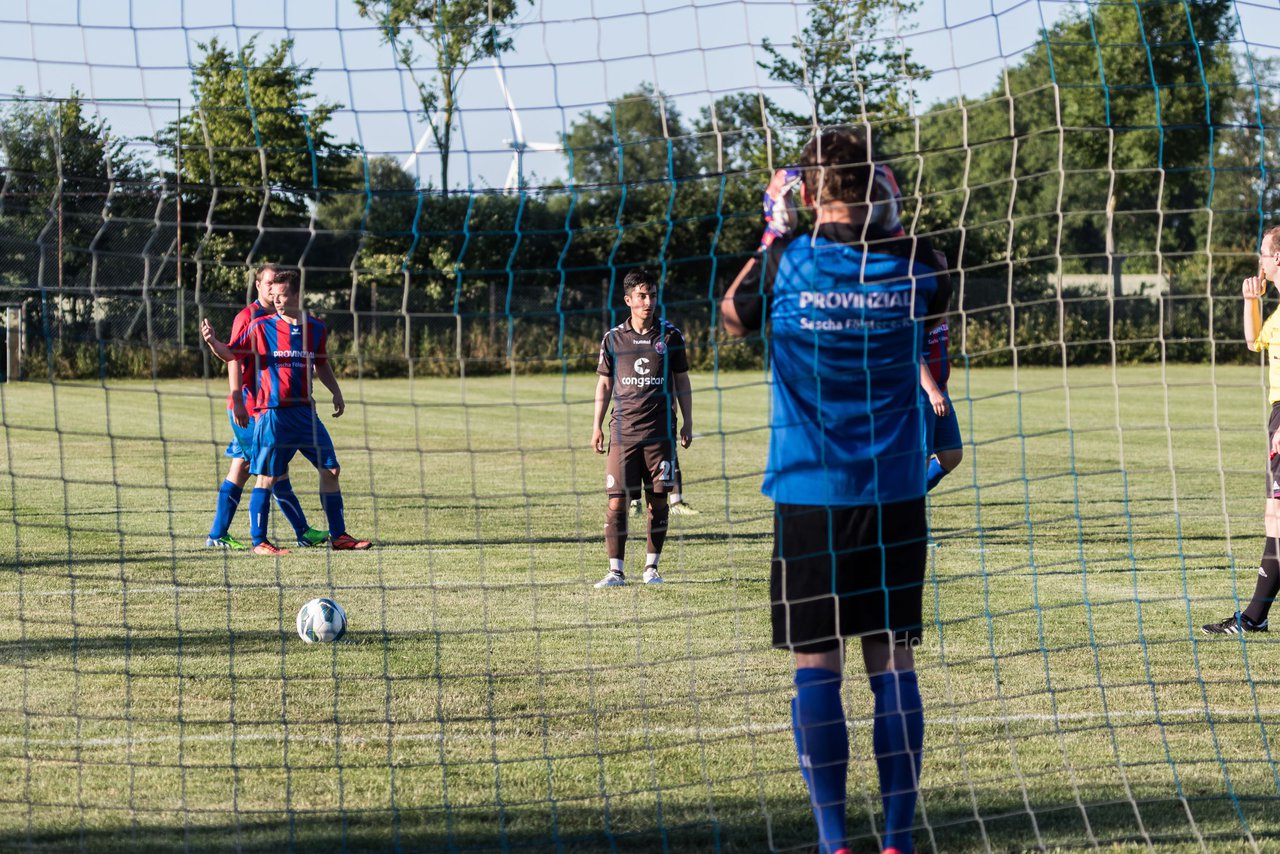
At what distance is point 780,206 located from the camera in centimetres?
363

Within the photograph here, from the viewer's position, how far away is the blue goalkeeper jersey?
3654 millimetres

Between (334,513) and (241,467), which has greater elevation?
(241,467)

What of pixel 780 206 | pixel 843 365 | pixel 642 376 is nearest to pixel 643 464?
pixel 642 376

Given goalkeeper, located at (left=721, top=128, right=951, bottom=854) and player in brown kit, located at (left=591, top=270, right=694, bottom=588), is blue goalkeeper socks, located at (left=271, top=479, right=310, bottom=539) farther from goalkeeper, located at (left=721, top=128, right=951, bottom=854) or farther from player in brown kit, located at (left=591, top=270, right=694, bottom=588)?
goalkeeper, located at (left=721, top=128, right=951, bottom=854)

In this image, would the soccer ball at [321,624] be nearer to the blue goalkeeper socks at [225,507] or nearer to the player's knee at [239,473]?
the blue goalkeeper socks at [225,507]

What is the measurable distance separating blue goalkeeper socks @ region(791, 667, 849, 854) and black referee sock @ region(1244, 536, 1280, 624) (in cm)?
375

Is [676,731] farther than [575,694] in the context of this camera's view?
No

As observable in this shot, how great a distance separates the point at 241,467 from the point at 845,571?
21.2ft

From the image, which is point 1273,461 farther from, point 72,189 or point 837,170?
point 72,189

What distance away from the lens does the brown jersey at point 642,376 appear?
8.16 meters

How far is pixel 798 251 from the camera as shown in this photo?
365 centimetres

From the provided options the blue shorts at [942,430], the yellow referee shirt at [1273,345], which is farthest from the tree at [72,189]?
the yellow referee shirt at [1273,345]

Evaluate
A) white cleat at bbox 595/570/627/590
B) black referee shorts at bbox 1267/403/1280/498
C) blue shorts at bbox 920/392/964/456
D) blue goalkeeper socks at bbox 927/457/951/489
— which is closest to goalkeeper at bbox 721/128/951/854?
black referee shorts at bbox 1267/403/1280/498

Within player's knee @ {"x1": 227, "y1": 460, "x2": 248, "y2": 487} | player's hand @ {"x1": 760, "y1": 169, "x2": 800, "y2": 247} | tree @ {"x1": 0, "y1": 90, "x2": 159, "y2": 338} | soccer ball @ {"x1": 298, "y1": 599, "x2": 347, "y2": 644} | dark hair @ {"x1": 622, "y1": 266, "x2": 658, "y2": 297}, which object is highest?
tree @ {"x1": 0, "y1": 90, "x2": 159, "y2": 338}
